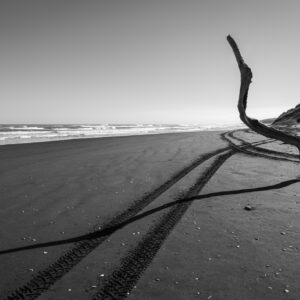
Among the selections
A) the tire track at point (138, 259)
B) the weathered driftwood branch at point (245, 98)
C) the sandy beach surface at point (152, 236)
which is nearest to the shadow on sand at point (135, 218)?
the sandy beach surface at point (152, 236)

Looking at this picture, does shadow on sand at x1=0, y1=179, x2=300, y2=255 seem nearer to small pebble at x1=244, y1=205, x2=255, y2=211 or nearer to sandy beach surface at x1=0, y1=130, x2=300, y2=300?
sandy beach surface at x1=0, y1=130, x2=300, y2=300

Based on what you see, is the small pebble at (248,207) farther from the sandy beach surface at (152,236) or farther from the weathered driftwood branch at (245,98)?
the weathered driftwood branch at (245,98)

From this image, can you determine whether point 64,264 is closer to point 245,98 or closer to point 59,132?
point 245,98

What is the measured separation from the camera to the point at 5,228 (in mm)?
4844

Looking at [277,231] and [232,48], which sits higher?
[232,48]

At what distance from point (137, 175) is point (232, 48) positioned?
220 inches

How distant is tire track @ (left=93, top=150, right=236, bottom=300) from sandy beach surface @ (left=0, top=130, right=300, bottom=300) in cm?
1

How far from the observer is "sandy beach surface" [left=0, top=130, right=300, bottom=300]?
315cm

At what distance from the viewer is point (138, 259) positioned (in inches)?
146

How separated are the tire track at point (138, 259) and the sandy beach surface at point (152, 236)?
0.04 feet

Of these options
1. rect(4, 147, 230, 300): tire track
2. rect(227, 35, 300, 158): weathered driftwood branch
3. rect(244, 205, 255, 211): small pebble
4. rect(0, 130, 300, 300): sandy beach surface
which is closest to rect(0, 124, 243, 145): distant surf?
rect(0, 130, 300, 300): sandy beach surface

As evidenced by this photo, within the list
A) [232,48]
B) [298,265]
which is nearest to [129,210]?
[298,265]

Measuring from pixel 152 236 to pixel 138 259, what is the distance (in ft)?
2.43

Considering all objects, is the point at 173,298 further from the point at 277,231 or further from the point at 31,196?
the point at 31,196
